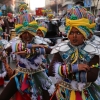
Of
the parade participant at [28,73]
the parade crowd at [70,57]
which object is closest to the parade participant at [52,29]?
the parade participant at [28,73]

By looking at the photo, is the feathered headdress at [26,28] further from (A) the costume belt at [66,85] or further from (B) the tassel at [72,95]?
(B) the tassel at [72,95]

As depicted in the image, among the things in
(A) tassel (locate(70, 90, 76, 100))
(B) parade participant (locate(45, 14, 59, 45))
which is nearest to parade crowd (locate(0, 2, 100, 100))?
(A) tassel (locate(70, 90, 76, 100))

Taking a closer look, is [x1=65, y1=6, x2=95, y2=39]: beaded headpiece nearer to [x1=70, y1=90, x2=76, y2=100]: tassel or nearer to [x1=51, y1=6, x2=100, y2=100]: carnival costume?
[x1=51, y1=6, x2=100, y2=100]: carnival costume

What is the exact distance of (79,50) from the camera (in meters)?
3.31

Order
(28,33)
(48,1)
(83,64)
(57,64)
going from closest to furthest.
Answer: (83,64)
(57,64)
(28,33)
(48,1)

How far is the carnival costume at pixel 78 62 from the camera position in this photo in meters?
3.11

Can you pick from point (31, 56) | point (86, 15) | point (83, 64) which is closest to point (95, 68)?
point (83, 64)

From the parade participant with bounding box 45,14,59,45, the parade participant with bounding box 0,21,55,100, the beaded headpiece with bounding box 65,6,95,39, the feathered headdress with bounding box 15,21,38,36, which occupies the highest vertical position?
the beaded headpiece with bounding box 65,6,95,39

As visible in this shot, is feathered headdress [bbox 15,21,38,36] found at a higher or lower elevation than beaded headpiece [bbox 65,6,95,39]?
lower

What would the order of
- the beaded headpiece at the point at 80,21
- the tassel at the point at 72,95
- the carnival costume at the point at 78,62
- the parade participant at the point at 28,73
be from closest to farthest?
the carnival costume at the point at 78,62
the beaded headpiece at the point at 80,21
the tassel at the point at 72,95
the parade participant at the point at 28,73

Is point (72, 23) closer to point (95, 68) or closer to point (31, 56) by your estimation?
point (95, 68)

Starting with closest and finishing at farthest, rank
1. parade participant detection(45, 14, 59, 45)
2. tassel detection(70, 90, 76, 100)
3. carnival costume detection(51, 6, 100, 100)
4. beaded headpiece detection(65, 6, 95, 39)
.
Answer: carnival costume detection(51, 6, 100, 100) → beaded headpiece detection(65, 6, 95, 39) → tassel detection(70, 90, 76, 100) → parade participant detection(45, 14, 59, 45)

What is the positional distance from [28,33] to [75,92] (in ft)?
4.90

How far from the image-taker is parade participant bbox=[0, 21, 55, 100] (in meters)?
4.38
